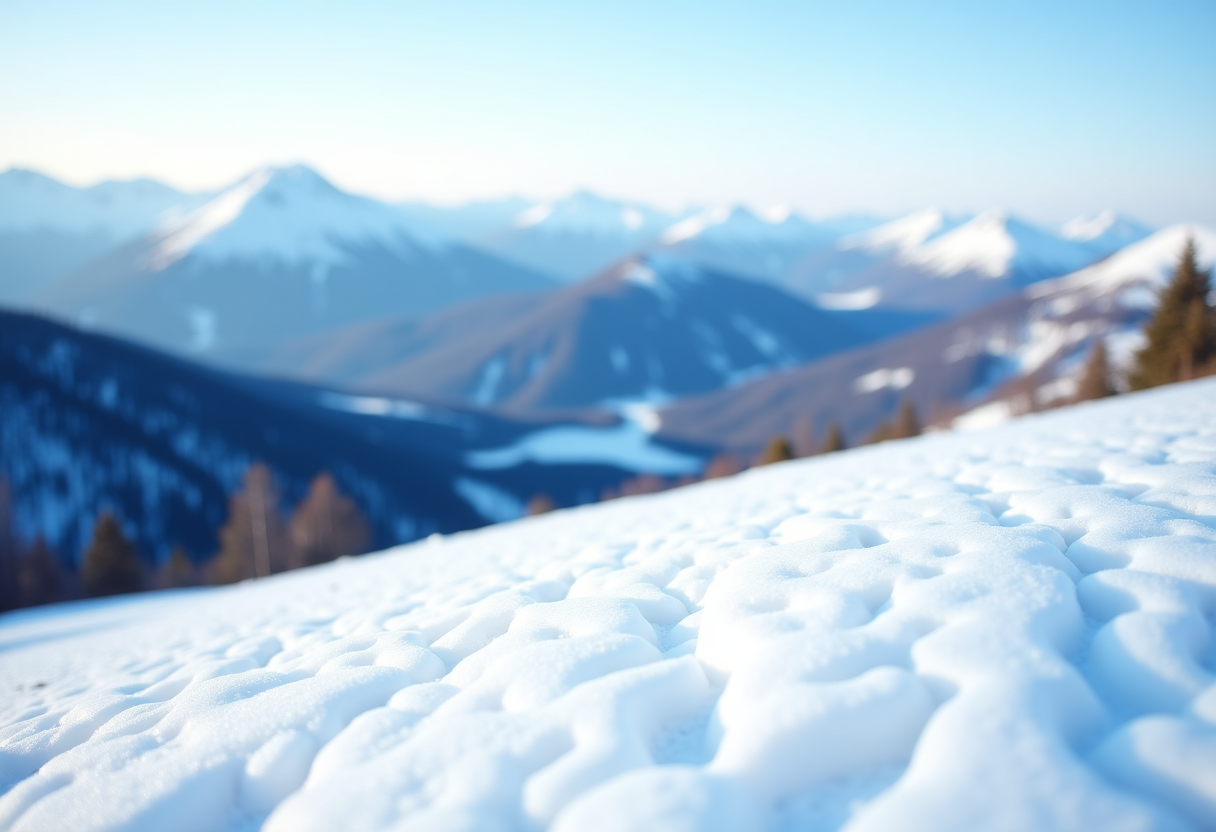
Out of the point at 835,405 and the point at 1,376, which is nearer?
the point at 1,376

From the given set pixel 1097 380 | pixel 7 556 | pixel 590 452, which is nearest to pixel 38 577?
pixel 7 556

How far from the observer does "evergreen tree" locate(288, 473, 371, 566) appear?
35.9 metres

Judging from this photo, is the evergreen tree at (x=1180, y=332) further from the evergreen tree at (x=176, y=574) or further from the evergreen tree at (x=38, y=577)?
the evergreen tree at (x=38, y=577)

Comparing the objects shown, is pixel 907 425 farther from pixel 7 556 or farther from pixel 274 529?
pixel 7 556

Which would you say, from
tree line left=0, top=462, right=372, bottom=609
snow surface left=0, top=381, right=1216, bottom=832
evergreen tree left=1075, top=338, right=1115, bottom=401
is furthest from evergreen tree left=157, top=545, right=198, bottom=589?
evergreen tree left=1075, top=338, right=1115, bottom=401

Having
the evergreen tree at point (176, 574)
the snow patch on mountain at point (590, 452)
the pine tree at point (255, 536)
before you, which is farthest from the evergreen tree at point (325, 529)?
the snow patch on mountain at point (590, 452)

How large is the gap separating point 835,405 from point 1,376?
Answer: 167m

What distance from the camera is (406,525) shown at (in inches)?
3223

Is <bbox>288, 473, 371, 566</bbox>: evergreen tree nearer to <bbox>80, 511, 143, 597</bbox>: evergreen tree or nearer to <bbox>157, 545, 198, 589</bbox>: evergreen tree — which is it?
<bbox>157, 545, 198, 589</bbox>: evergreen tree

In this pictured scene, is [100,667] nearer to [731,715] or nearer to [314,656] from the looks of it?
[314,656]

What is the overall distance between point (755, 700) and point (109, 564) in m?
39.1

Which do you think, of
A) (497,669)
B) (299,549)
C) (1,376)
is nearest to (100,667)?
(497,669)

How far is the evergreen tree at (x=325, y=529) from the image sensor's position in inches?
1412

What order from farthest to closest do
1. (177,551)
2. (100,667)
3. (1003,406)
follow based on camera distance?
(1003,406)
(177,551)
(100,667)
